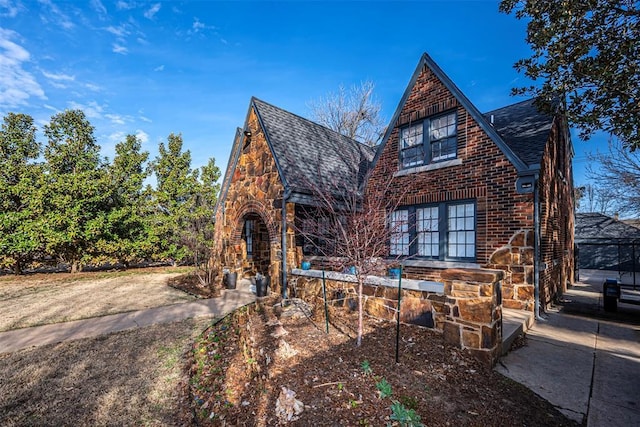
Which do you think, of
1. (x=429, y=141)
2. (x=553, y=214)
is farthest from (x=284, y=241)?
(x=553, y=214)

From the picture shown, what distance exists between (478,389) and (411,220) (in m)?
6.74

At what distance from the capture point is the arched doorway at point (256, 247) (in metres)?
13.2

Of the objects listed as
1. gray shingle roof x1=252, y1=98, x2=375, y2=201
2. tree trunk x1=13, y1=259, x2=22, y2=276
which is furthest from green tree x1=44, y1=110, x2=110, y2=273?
gray shingle roof x1=252, y1=98, x2=375, y2=201

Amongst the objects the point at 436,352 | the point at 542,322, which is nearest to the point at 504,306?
the point at 542,322

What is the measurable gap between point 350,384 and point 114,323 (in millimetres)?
6340

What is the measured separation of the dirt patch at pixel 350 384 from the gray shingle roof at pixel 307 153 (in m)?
4.94

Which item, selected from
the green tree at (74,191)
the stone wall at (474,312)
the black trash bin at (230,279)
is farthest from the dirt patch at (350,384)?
the green tree at (74,191)

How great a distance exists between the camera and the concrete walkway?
12.1 feet

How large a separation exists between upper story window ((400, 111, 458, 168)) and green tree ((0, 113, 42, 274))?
1635 centimetres

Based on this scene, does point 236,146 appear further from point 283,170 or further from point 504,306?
point 504,306

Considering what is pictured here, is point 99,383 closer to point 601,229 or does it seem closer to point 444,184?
point 444,184

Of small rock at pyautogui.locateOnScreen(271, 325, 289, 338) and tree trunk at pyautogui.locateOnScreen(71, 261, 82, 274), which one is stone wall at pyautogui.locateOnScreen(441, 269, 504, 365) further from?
tree trunk at pyautogui.locateOnScreen(71, 261, 82, 274)

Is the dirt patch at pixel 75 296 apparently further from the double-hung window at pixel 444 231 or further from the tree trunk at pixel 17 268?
the double-hung window at pixel 444 231

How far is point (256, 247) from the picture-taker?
1334 cm
